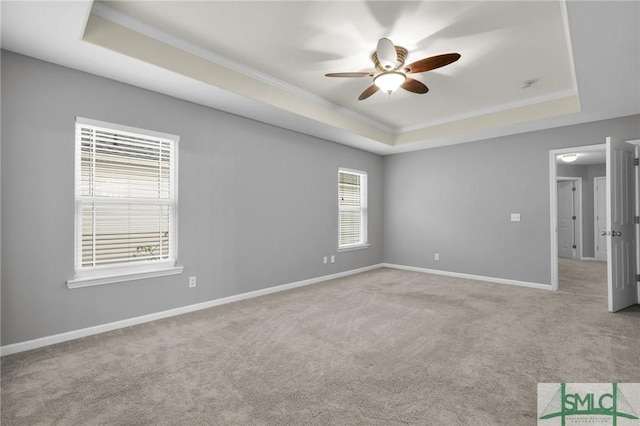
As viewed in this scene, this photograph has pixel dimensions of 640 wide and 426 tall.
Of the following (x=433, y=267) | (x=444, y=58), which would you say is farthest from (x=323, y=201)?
(x=444, y=58)

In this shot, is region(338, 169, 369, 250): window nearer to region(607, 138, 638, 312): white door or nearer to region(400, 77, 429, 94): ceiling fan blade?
region(400, 77, 429, 94): ceiling fan blade

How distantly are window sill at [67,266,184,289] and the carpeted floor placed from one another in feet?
1.70

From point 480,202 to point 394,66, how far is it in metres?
3.64

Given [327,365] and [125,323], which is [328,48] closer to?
[327,365]

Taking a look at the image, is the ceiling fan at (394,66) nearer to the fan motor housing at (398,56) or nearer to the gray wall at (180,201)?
the fan motor housing at (398,56)

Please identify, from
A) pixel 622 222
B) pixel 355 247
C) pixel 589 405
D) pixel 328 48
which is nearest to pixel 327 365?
pixel 589 405

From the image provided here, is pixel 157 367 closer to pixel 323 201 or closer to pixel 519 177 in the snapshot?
pixel 323 201

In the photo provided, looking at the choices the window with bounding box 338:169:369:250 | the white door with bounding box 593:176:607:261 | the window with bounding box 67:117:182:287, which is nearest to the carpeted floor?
the window with bounding box 67:117:182:287

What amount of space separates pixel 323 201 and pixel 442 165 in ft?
8.24

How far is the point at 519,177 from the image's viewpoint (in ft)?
16.7

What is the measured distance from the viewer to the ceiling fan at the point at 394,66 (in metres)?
2.55

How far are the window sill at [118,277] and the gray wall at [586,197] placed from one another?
911 centimetres

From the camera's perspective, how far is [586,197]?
311 inches

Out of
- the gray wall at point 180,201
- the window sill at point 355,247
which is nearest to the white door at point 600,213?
the window sill at point 355,247
